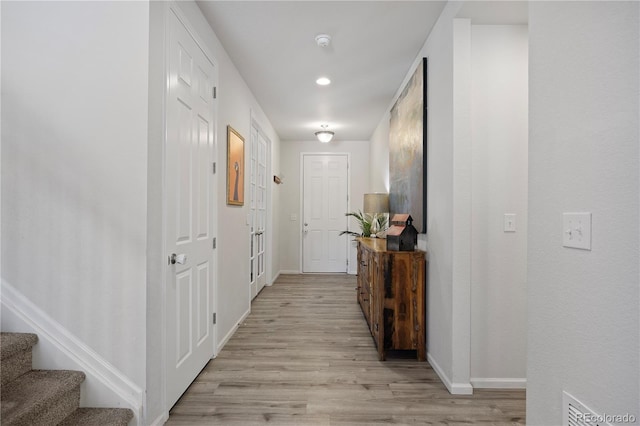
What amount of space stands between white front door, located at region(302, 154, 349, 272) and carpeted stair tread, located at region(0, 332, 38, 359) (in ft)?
16.6

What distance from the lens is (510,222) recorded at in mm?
2221

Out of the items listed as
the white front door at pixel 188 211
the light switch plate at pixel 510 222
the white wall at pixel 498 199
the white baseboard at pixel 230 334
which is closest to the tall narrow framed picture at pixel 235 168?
the white front door at pixel 188 211

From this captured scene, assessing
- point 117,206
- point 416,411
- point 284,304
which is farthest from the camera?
point 284,304

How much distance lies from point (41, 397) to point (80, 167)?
1.07 metres

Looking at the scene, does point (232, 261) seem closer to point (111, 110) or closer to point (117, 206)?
point (117, 206)

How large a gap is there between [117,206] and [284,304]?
9.83 ft

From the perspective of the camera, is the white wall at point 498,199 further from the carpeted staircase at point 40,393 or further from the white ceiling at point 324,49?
the carpeted staircase at point 40,393

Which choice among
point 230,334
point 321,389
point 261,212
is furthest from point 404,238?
point 261,212

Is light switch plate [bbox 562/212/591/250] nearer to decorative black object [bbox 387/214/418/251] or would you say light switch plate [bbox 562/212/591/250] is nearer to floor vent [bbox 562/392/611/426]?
floor vent [bbox 562/392/611/426]

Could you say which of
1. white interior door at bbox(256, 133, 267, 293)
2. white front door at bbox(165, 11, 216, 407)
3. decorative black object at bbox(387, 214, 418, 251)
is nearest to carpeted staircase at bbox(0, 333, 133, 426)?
white front door at bbox(165, 11, 216, 407)

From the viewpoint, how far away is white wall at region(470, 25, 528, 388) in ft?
7.30

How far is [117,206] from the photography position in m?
1.68

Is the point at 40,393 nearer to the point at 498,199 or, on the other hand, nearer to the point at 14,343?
the point at 14,343

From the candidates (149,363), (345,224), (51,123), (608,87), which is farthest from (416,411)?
(345,224)
